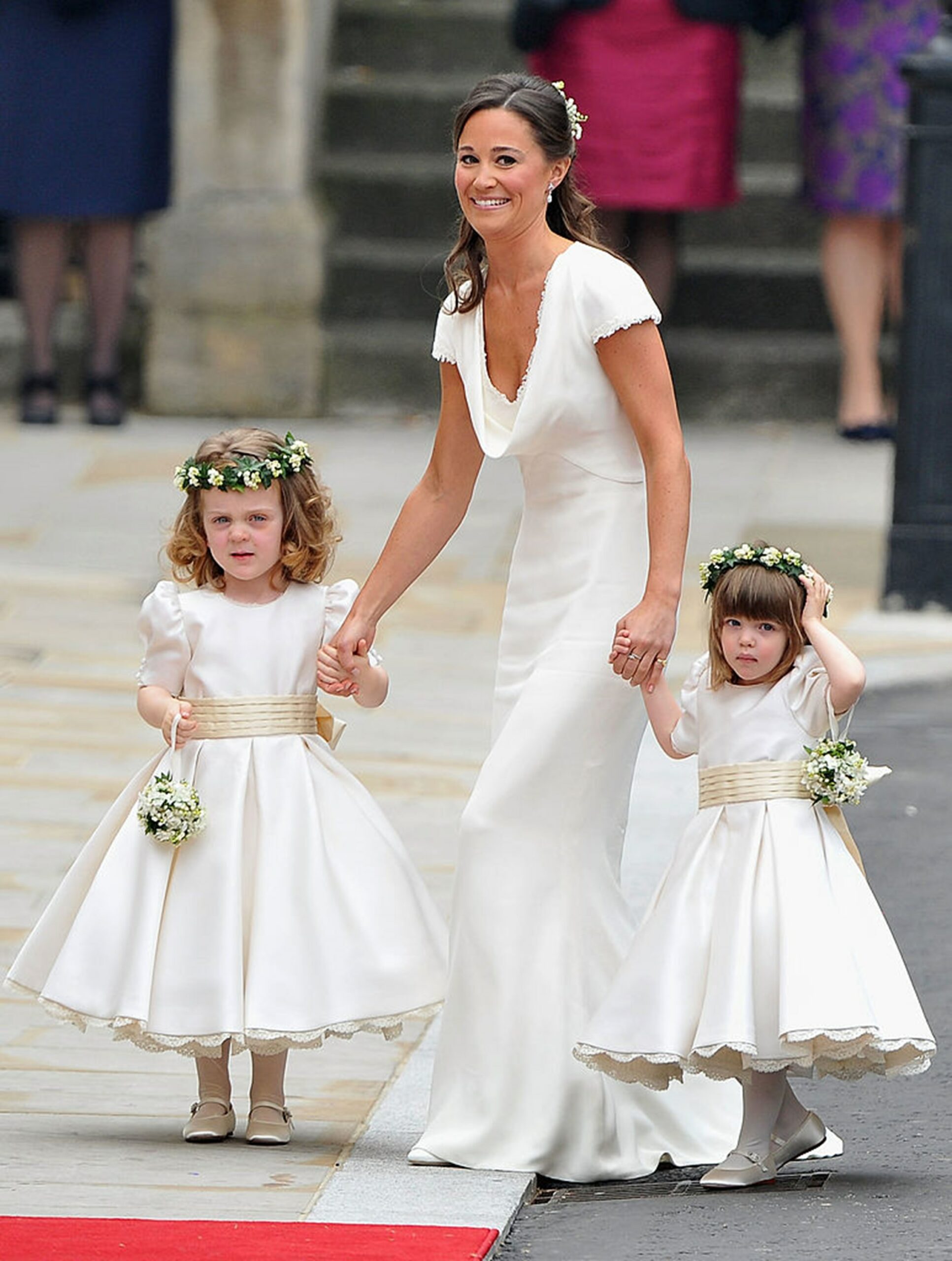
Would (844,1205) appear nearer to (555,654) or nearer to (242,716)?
(555,654)

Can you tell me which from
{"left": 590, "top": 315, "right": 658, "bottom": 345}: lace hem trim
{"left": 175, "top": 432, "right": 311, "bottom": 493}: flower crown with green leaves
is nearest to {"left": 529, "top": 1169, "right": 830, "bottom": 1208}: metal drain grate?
{"left": 175, "top": 432, "right": 311, "bottom": 493}: flower crown with green leaves

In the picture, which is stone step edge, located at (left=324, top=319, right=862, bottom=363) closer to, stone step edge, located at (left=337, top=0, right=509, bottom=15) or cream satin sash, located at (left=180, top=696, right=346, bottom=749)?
stone step edge, located at (left=337, top=0, right=509, bottom=15)

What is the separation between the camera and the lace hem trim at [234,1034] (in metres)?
4.79

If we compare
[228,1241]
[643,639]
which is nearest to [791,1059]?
[643,639]

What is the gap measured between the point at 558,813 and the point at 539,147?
3.68ft

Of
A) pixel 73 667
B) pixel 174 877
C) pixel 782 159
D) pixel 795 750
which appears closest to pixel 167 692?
pixel 174 877

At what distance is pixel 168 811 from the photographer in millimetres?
4816

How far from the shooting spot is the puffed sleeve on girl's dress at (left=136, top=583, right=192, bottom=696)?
496cm

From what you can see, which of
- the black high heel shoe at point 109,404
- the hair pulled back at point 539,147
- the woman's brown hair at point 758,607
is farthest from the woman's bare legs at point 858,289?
the woman's brown hair at point 758,607

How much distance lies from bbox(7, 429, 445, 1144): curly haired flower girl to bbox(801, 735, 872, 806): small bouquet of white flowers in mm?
729

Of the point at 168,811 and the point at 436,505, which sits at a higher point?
the point at 436,505

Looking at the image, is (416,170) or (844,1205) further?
(416,170)

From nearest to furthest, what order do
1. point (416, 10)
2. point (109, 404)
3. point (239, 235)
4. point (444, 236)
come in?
point (109, 404) < point (239, 235) < point (444, 236) < point (416, 10)

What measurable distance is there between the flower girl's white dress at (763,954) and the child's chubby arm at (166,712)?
856mm
